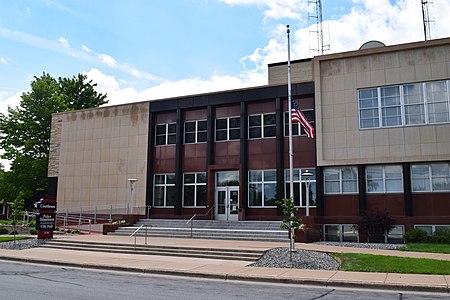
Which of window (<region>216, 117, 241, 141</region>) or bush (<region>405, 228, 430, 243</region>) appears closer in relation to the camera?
bush (<region>405, 228, 430, 243</region>)

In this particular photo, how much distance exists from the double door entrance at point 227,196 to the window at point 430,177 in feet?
37.0

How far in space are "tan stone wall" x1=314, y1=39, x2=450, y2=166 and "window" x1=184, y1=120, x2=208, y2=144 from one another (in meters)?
8.71

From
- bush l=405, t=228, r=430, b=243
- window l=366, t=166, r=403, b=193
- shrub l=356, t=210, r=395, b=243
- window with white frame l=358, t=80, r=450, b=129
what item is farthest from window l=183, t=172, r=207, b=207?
bush l=405, t=228, r=430, b=243

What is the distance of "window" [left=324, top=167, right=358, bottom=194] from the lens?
26734 mm

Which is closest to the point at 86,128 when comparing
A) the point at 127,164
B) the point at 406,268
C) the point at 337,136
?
the point at 127,164

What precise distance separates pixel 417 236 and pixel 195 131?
16.6 meters

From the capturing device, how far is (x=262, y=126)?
1188 inches

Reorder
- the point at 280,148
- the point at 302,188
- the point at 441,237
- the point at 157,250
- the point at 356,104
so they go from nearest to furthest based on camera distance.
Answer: the point at 157,250
the point at 441,237
the point at 356,104
the point at 302,188
the point at 280,148

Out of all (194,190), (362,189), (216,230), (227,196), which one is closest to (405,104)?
(362,189)

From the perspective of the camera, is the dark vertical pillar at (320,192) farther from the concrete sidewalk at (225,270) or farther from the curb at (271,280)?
the curb at (271,280)

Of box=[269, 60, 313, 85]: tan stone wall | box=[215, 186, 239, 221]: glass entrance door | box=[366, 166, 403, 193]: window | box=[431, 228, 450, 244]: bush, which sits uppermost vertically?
box=[269, 60, 313, 85]: tan stone wall

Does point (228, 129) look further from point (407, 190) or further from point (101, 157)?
point (407, 190)

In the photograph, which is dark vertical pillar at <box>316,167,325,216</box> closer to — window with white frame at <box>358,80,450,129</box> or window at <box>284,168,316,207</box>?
window at <box>284,168,316,207</box>

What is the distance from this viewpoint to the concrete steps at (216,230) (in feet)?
78.3
